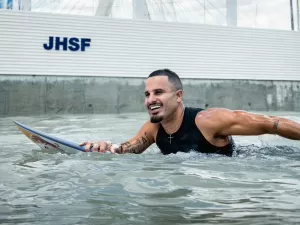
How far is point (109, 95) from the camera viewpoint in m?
15.5

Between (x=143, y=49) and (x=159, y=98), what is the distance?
41.4 feet

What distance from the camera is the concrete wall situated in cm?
1435

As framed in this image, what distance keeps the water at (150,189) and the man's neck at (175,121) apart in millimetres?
274

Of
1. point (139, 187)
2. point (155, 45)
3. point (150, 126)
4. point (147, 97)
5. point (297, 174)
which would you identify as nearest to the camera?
point (139, 187)

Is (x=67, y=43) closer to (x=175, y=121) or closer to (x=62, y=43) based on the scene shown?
(x=62, y=43)

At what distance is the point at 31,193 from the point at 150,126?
1.91m

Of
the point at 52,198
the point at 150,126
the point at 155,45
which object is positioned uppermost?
the point at 155,45

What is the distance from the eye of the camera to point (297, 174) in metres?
3.24

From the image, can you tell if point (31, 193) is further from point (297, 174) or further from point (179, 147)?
point (297, 174)

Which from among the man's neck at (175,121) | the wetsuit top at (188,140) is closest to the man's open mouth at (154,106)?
the man's neck at (175,121)

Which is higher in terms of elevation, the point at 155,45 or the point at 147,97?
the point at 155,45

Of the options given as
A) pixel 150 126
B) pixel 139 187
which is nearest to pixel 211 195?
pixel 139 187

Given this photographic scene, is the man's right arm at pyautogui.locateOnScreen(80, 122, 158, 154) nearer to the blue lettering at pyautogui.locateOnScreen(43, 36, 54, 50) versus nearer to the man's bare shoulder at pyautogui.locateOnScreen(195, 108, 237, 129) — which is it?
the man's bare shoulder at pyautogui.locateOnScreen(195, 108, 237, 129)

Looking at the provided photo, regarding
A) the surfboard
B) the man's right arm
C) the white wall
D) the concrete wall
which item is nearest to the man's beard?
the man's right arm
